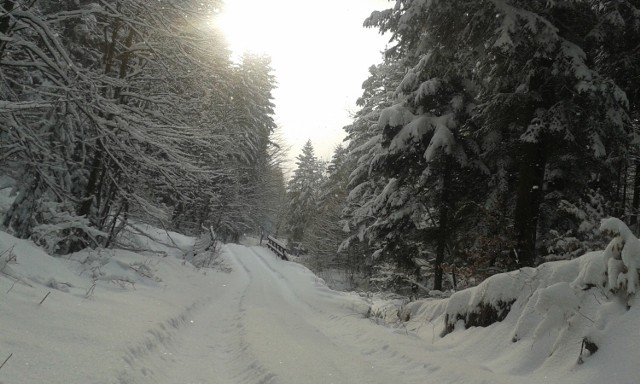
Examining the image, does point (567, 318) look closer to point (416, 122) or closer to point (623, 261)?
point (623, 261)

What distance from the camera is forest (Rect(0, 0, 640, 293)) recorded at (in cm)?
644

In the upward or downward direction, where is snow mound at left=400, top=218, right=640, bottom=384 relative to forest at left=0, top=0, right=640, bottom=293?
downward

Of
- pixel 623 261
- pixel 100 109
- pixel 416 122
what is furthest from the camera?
pixel 416 122

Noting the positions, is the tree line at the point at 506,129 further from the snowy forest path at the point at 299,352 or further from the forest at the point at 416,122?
the snowy forest path at the point at 299,352

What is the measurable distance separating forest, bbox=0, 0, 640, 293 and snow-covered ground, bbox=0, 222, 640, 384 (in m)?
1.59

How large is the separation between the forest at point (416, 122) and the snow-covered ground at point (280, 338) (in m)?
1.59

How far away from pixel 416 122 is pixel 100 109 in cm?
877

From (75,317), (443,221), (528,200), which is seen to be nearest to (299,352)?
(75,317)

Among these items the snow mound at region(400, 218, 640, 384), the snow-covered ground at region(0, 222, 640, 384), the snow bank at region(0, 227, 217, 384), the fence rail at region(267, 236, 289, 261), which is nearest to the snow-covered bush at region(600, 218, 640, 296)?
the snow mound at region(400, 218, 640, 384)

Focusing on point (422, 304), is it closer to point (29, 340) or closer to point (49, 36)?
point (29, 340)

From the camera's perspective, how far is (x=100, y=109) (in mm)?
5633

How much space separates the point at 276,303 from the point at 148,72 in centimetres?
737

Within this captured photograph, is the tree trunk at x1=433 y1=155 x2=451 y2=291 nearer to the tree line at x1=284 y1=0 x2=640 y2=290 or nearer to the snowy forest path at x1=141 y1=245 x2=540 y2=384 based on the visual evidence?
the tree line at x1=284 y1=0 x2=640 y2=290

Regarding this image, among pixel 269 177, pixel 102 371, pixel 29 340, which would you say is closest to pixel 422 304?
pixel 102 371
